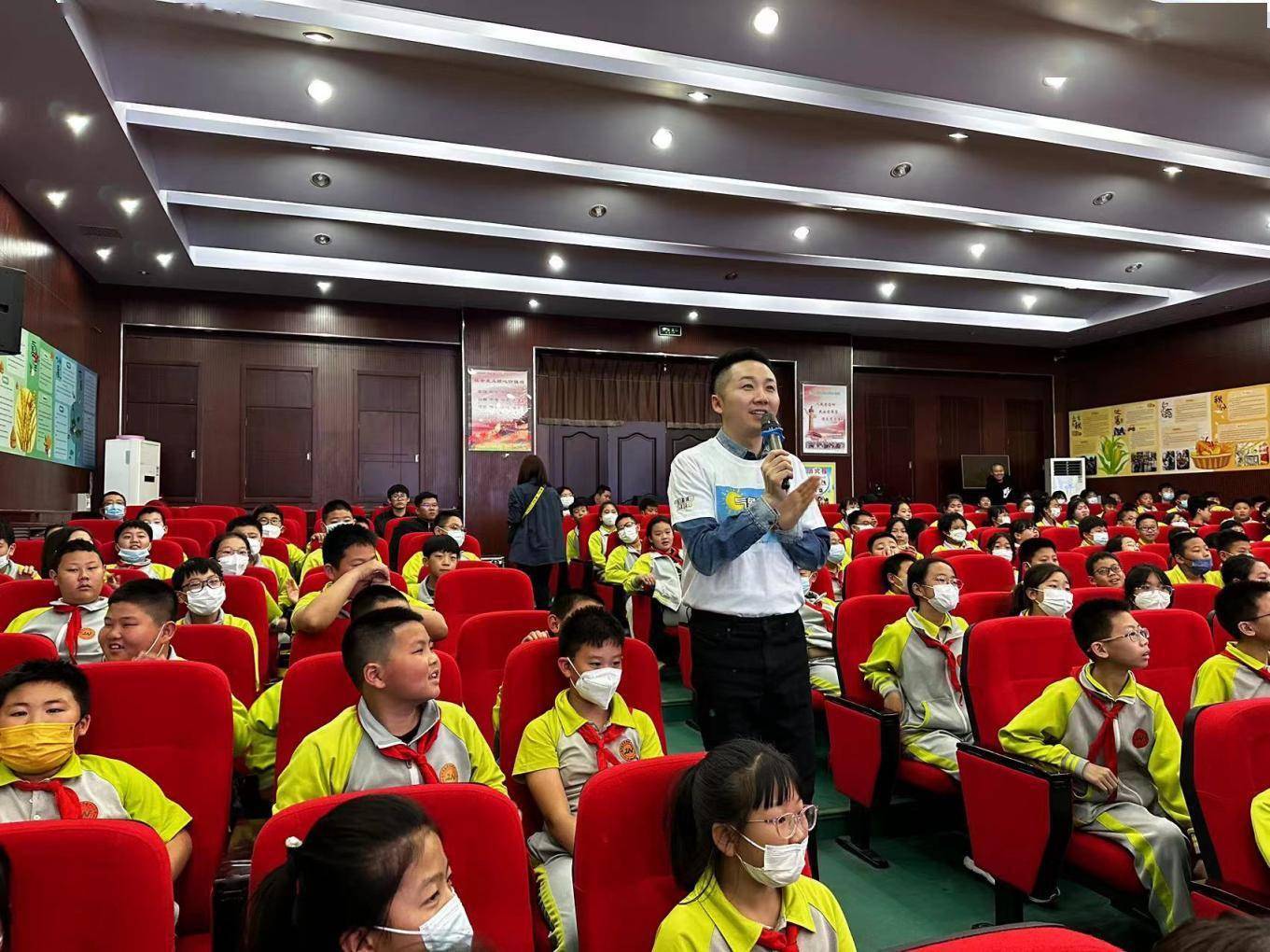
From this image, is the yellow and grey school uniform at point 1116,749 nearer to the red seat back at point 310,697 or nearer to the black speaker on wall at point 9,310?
the red seat back at point 310,697

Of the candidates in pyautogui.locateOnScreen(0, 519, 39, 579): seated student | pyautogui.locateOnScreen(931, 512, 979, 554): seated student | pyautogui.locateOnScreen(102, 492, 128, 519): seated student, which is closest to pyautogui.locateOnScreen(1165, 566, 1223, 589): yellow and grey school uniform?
pyautogui.locateOnScreen(931, 512, 979, 554): seated student

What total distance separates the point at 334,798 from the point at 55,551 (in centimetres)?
320

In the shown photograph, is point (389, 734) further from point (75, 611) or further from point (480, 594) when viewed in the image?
point (75, 611)

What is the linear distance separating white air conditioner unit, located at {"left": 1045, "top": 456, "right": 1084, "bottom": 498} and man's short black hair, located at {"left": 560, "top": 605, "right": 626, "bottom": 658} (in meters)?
12.9

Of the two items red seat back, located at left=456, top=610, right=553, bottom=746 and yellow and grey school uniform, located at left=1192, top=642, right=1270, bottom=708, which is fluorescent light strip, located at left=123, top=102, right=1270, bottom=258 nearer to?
red seat back, located at left=456, top=610, right=553, bottom=746

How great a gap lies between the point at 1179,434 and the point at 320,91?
12.6m

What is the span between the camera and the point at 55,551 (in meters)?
3.76

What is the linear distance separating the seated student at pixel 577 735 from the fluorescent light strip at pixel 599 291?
328 inches

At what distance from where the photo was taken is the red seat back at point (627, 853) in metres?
1.50

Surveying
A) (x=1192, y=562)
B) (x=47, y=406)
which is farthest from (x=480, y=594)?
(x=47, y=406)

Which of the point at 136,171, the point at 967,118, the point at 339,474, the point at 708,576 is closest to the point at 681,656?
the point at 708,576

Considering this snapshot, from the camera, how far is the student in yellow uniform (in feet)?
4.49

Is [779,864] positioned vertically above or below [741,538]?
below

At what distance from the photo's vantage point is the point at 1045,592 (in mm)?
3434
